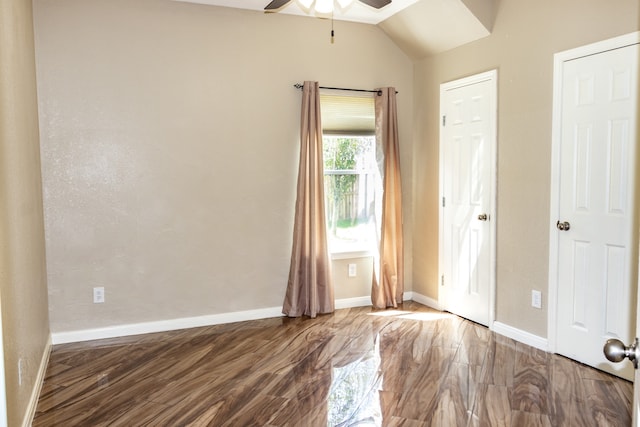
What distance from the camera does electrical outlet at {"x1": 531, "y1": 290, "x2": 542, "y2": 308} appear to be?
3898 millimetres

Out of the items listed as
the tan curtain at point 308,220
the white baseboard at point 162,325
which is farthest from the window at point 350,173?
the white baseboard at point 162,325

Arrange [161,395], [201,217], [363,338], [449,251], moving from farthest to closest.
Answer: [449,251]
[201,217]
[363,338]
[161,395]

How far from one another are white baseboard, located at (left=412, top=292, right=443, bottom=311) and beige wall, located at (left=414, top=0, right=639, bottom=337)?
811 millimetres

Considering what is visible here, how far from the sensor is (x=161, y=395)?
3.14 metres

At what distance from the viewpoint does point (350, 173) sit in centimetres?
512

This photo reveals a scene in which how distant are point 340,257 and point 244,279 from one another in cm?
98

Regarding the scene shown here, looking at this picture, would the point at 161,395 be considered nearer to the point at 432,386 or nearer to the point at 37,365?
the point at 37,365

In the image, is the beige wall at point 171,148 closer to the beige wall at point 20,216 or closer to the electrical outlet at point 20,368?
the beige wall at point 20,216

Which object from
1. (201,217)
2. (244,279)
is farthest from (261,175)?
(244,279)

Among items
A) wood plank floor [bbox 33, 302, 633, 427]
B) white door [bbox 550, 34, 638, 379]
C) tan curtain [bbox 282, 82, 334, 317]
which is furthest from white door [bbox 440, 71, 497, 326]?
tan curtain [bbox 282, 82, 334, 317]

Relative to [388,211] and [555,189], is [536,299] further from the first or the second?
[388,211]

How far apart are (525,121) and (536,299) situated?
1356mm

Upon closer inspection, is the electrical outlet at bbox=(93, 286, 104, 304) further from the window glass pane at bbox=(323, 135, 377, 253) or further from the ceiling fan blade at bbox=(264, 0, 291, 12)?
the ceiling fan blade at bbox=(264, 0, 291, 12)

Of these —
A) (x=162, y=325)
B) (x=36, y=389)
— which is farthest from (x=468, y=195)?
(x=36, y=389)
